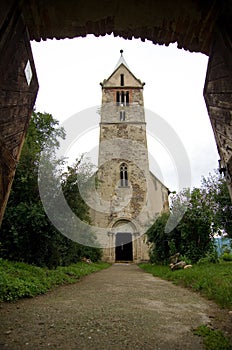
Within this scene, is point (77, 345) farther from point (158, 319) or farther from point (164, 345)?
point (158, 319)

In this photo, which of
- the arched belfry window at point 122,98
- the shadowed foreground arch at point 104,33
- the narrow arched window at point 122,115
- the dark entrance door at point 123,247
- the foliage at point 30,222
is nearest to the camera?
the shadowed foreground arch at point 104,33

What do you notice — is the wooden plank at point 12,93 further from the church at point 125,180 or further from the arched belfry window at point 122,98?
the arched belfry window at point 122,98

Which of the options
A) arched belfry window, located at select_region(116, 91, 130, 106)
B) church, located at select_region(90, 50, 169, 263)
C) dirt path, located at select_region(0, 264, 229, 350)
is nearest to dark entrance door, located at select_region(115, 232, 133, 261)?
church, located at select_region(90, 50, 169, 263)

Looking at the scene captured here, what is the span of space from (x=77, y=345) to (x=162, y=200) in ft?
58.1

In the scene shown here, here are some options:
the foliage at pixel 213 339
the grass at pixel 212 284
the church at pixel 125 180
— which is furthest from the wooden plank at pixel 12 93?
the church at pixel 125 180

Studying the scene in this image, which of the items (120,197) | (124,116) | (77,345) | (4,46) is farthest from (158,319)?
(124,116)

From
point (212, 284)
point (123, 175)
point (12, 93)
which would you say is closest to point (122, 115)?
point (123, 175)

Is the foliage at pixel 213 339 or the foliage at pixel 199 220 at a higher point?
the foliage at pixel 199 220

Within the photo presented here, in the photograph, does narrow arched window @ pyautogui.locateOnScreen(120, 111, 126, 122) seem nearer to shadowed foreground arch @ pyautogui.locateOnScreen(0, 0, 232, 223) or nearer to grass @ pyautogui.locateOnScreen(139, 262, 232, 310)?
grass @ pyautogui.locateOnScreen(139, 262, 232, 310)

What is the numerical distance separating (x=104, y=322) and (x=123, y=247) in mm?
15389

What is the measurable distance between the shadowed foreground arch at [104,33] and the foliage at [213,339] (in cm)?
145

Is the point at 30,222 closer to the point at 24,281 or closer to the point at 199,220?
the point at 24,281

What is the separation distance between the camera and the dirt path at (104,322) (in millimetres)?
2012

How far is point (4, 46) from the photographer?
2.06 m
